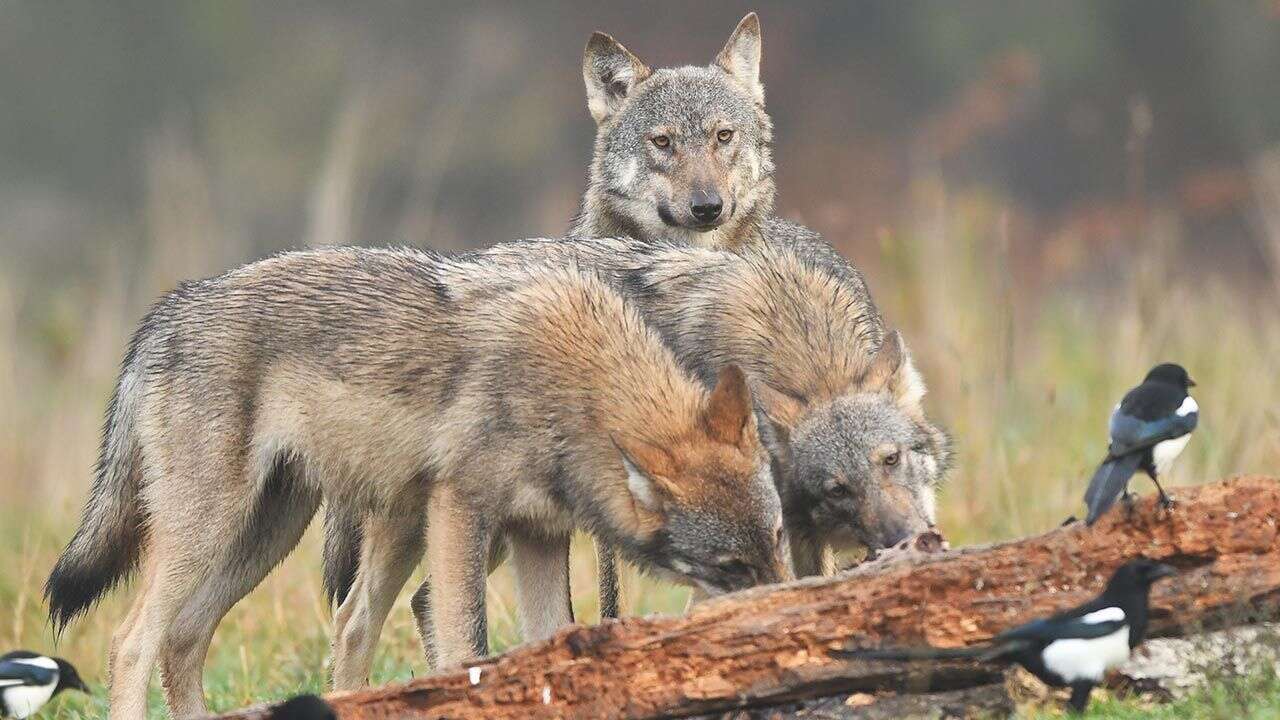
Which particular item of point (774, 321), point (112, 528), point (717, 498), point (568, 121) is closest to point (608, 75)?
point (774, 321)

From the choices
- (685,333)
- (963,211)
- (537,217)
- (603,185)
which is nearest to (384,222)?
(537,217)

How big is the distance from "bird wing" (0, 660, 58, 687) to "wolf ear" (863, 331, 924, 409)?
3.02 meters

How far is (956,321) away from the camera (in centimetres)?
1053

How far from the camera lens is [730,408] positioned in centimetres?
564

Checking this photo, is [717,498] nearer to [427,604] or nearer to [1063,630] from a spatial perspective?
[1063,630]

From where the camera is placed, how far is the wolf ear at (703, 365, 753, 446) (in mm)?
5621

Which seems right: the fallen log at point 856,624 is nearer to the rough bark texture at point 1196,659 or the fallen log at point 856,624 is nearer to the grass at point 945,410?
the rough bark texture at point 1196,659

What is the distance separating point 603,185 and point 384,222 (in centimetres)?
1444

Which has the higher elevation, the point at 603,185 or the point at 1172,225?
the point at 1172,225

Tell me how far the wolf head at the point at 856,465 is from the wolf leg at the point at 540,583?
3.38ft

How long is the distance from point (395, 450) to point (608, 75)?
3.04m

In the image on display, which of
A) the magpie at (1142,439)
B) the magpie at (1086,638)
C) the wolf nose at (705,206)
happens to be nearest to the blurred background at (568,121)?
the wolf nose at (705,206)

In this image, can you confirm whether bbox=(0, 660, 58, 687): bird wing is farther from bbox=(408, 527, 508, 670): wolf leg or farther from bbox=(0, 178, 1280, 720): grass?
bbox=(408, 527, 508, 670): wolf leg

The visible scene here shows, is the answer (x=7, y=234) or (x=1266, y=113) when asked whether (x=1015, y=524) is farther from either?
(x=7, y=234)
